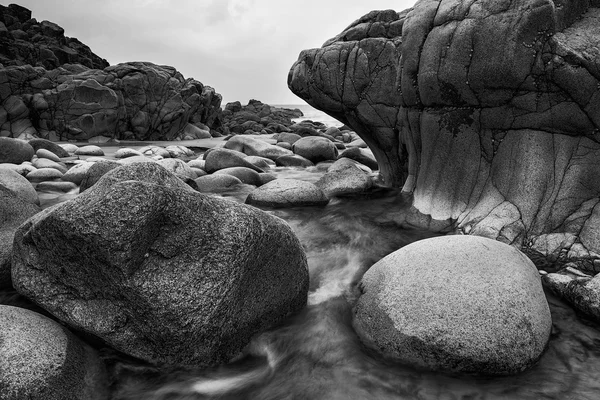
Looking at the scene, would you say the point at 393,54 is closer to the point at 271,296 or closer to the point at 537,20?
the point at 537,20

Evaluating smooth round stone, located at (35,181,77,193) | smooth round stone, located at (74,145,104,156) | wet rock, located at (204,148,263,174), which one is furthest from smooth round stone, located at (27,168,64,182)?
smooth round stone, located at (74,145,104,156)

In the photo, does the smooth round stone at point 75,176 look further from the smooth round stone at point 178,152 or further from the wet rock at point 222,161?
the smooth round stone at point 178,152

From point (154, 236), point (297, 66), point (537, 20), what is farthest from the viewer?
point (297, 66)

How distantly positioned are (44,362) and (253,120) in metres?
45.8

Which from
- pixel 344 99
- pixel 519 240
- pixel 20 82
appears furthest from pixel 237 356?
pixel 20 82

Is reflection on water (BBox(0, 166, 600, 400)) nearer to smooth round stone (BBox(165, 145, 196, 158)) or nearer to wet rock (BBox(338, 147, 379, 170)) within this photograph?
wet rock (BBox(338, 147, 379, 170))

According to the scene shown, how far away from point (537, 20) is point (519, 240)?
9.36ft

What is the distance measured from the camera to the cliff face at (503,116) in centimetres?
510

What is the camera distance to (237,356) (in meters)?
3.41

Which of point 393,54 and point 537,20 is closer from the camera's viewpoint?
point 537,20

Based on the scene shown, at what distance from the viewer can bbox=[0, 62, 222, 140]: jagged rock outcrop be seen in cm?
2459

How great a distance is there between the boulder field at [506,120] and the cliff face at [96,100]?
931 inches

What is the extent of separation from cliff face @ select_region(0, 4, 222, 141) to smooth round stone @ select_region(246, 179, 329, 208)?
22.0 meters

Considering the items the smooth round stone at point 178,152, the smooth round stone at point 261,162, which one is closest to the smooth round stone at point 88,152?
the smooth round stone at point 178,152
